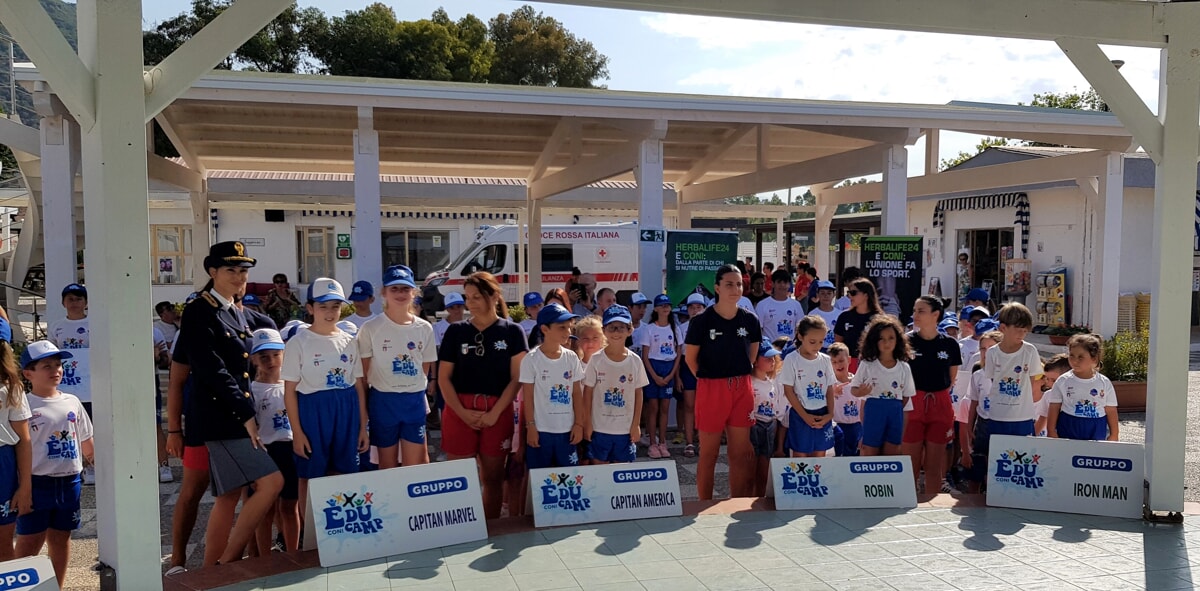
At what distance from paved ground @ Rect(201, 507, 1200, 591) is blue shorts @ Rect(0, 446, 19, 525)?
3.90 ft

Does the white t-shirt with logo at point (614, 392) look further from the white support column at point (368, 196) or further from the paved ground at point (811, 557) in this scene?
the white support column at point (368, 196)

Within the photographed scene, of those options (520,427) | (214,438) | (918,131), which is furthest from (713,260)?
(214,438)

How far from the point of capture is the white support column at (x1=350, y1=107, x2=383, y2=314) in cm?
881

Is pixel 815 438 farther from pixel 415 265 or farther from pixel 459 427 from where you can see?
pixel 415 265

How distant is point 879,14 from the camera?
463 centimetres

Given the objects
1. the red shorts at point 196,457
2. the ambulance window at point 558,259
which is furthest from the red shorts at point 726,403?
the ambulance window at point 558,259

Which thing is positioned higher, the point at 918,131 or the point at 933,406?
the point at 918,131

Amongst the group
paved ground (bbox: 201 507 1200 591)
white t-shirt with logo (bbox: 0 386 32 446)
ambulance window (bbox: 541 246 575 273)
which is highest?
ambulance window (bbox: 541 246 575 273)

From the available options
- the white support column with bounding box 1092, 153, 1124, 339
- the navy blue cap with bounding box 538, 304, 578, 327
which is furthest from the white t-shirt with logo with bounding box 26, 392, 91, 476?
the white support column with bounding box 1092, 153, 1124, 339

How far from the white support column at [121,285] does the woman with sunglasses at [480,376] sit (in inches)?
70.7

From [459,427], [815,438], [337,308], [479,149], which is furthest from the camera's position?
[479,149]

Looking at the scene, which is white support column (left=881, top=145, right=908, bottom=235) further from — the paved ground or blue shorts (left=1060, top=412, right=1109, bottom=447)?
the paved ground

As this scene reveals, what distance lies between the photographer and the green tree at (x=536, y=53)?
39.5 metres

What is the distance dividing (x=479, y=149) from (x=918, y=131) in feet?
22.1
